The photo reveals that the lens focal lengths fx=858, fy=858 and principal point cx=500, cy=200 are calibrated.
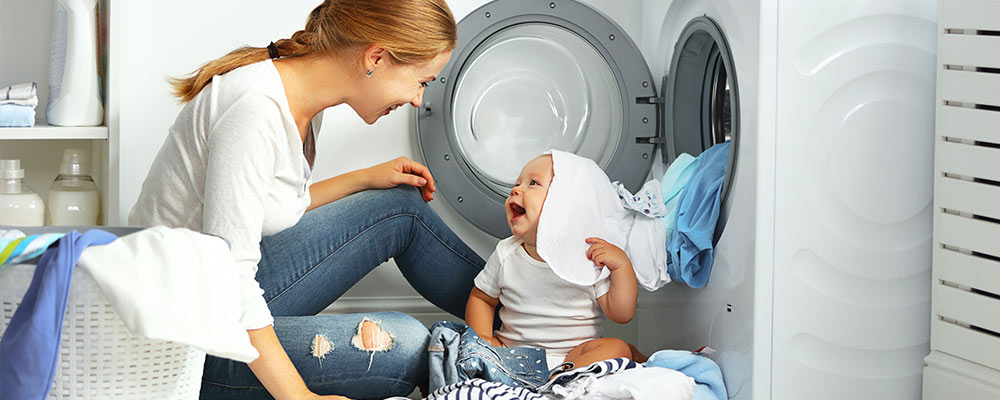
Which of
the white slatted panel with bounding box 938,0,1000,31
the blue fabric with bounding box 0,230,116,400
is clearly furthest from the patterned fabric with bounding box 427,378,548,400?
the white slatted panel with bounding box 938,0,1000,31

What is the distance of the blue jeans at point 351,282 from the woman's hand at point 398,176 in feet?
0.07

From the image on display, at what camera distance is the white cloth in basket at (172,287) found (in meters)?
0.83

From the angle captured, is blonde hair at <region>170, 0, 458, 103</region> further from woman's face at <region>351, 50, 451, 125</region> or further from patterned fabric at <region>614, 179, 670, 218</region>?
patterned fabric at <region>614, 179, 670, 218</region>

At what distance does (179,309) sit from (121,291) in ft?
0.19

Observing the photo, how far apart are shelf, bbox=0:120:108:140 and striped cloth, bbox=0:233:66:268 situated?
1025 mm

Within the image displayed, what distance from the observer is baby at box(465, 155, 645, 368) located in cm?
169

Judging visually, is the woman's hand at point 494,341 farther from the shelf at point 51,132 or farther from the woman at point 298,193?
the shelf at point 51,132

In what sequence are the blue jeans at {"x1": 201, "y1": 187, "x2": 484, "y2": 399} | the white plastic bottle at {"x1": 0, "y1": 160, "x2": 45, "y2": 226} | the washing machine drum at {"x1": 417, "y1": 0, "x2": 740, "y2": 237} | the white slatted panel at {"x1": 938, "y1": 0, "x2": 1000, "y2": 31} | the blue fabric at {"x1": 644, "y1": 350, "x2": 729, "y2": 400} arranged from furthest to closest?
1. the washing machine drum at {"x1": 417, "y1": 0, "x2": 740, "y2": 237}
2. the white plastic bottle at {"x1": 0, "y1": 160, "x2": 45, "y2": 226}
3. the blue fabric at {"x1": 644, "y1": 350, "x2": 729, "y2": 400}
4. the blue jeans at {"x1": 201, "y1": 187, "x2": 484, "y2": 399}
5. the white slatted panel at {"x1": 938, "y1": 0, "x2": 1000, "y2": 31}

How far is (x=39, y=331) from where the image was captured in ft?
2.64

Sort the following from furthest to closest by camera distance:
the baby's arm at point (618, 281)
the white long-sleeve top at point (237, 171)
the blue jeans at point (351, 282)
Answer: the baby's arm at point (618, 281) → the blue jeans at point (351, 282) → the white long-sleeve top at point (237, 171)

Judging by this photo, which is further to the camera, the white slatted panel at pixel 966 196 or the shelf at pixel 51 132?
the shelf at pixel 51 132

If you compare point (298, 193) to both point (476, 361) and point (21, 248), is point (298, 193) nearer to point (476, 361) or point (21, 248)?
point (476, 361)

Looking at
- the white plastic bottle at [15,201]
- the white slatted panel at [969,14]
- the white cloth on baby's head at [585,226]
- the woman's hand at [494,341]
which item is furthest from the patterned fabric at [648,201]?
the white plastic bottle at [15,201]

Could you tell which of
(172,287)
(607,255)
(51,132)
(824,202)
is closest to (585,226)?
(607,255)
